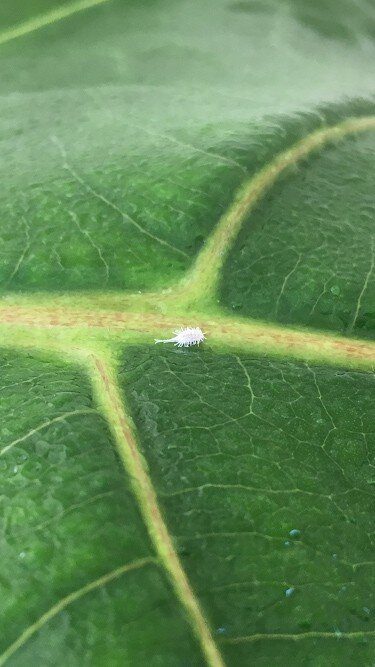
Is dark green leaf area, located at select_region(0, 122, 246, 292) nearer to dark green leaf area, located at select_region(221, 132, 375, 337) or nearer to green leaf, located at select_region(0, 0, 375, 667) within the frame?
green leaf, located at select_region(0, 0, 375, 667)

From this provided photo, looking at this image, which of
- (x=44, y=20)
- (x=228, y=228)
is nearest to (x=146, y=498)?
(x=228, y=228)

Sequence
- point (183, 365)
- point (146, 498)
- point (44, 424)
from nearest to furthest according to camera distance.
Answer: point (146, 498) → point (44, 424) → point (183, 365)

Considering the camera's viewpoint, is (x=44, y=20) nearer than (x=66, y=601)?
No

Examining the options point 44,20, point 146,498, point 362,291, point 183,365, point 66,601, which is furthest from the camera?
point 44,20

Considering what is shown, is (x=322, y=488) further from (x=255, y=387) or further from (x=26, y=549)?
(x=26, y=549)

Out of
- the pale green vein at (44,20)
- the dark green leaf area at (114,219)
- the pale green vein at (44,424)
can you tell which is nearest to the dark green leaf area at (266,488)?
the pale green vein at (44,424)

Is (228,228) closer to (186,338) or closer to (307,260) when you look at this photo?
(307,260)

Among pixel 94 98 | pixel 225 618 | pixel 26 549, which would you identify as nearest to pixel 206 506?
pixel 225 618

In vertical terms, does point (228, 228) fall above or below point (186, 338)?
above
